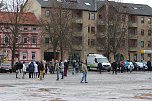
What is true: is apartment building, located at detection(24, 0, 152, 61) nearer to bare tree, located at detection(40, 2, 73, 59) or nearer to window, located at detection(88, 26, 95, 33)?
window, located at detection(88, 26, 95, 33)

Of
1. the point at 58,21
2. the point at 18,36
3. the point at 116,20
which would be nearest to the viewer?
the point at 18,36

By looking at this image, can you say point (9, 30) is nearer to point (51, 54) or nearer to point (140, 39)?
point (51, 54)

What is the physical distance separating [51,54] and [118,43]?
1672cm

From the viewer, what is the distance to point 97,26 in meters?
85.2

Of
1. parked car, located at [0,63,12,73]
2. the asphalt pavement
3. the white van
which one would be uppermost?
the white van

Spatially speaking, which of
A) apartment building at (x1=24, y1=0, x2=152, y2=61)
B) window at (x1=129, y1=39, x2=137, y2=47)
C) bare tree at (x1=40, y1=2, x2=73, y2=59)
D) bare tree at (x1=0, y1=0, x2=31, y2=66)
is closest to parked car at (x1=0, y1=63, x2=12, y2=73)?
bare tree at (x1=0, y1=0, x2=31, y2=66)

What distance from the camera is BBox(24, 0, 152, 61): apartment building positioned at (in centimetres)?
8588

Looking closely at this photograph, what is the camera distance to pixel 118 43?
3007 inches

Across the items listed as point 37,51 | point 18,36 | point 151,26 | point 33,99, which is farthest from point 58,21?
point 33,99

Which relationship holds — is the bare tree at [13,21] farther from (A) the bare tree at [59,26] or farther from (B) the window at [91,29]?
(B) the window at [91,29]

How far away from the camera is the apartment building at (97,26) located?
85.9m

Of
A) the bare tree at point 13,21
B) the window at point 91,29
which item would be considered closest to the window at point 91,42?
the window at point 91,29

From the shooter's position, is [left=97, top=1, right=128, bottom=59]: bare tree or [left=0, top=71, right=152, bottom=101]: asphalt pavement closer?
[left=0, top=71, right=152, bottom=101]: asphalt pavement

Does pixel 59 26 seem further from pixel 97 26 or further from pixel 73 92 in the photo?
pixel 73 92
